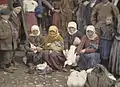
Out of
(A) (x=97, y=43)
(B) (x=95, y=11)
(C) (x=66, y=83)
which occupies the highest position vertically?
(B) (x=95, y=11)

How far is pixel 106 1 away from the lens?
9.87 meters

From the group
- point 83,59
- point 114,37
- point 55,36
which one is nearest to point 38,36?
point 55,36

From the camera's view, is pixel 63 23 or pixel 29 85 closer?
pixel 29 85

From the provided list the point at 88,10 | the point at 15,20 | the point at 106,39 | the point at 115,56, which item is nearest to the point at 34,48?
the point at 15,20

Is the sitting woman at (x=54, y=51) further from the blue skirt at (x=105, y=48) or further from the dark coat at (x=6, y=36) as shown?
the blue skirt at (x=105, y=48)

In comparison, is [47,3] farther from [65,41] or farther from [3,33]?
[3,33]

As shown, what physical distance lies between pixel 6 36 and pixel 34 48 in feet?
2.48

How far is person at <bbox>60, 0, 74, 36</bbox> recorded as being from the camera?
11.5 m

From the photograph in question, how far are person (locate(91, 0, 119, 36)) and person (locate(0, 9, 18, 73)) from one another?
205cm

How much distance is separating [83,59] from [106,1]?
175 centimetres

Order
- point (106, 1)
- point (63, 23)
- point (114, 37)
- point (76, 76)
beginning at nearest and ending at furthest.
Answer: point (76, 76) < point (114, 37) < point (106, 1) < point (63, 23)

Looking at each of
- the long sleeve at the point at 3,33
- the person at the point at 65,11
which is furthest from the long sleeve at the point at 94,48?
the person at the point at 65,11

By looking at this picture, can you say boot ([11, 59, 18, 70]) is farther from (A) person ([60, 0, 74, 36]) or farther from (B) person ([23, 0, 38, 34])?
(A) person ([60, 0, 74, 36])

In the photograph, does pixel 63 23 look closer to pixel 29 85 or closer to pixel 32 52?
pixel 32 52
